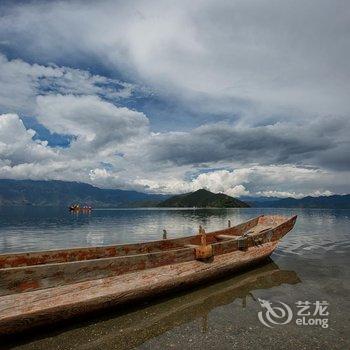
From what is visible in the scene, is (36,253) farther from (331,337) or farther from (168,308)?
(331,337)

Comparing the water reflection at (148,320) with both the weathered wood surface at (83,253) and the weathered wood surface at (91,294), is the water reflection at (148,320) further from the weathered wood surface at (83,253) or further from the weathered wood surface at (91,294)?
the weathered wood surface at (83,253)

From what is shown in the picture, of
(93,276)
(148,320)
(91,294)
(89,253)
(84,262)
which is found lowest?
(148,320)

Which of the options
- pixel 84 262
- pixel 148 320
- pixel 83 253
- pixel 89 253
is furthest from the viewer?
pixel 89 253

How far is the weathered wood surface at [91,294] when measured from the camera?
873 centimetres

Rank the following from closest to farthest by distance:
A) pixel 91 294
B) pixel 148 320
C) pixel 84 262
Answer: pixel 91 294 < pixel 148 320 < pixel 84 262

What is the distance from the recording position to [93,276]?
439 inches

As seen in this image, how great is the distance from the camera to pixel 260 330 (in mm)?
9641

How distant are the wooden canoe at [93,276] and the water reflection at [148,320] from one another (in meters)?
0.50

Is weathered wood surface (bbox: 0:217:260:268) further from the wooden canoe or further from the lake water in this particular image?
the lake water

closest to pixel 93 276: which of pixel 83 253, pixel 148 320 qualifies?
pixel 148 320

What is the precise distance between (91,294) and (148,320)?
2127 mm

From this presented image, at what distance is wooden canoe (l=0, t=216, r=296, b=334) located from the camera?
29.9 feet

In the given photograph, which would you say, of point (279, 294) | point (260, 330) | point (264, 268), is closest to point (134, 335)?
point (260, 330)

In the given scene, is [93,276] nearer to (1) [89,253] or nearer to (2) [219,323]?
(1) [89,253]
